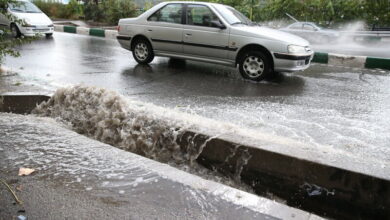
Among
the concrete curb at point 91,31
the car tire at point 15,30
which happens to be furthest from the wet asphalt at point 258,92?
the concrete curb at point 91,31

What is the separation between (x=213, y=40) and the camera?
7809 millimetres

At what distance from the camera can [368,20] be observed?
15.6m

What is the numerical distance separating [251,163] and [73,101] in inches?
109

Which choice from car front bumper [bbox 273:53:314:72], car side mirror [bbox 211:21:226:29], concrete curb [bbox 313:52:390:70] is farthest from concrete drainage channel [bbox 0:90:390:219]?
concrete curb [bbox 313:52:390:70]

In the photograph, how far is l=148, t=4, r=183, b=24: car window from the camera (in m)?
8.34

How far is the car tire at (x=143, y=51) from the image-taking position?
888 centimetres

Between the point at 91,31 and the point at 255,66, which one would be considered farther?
the point at 91,31

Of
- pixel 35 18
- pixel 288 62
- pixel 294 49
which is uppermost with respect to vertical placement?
pixel 35 18

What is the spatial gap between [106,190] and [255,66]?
5207mm

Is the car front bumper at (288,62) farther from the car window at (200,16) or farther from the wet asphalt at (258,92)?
the car window at (200,16)

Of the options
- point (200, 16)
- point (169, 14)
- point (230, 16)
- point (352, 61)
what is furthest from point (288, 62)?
point (352, 61)

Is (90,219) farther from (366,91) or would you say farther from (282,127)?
(366,91)

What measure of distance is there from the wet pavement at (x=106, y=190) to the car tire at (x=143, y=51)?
5474 mm

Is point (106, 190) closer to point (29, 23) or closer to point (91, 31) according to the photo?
point (29, 23)
